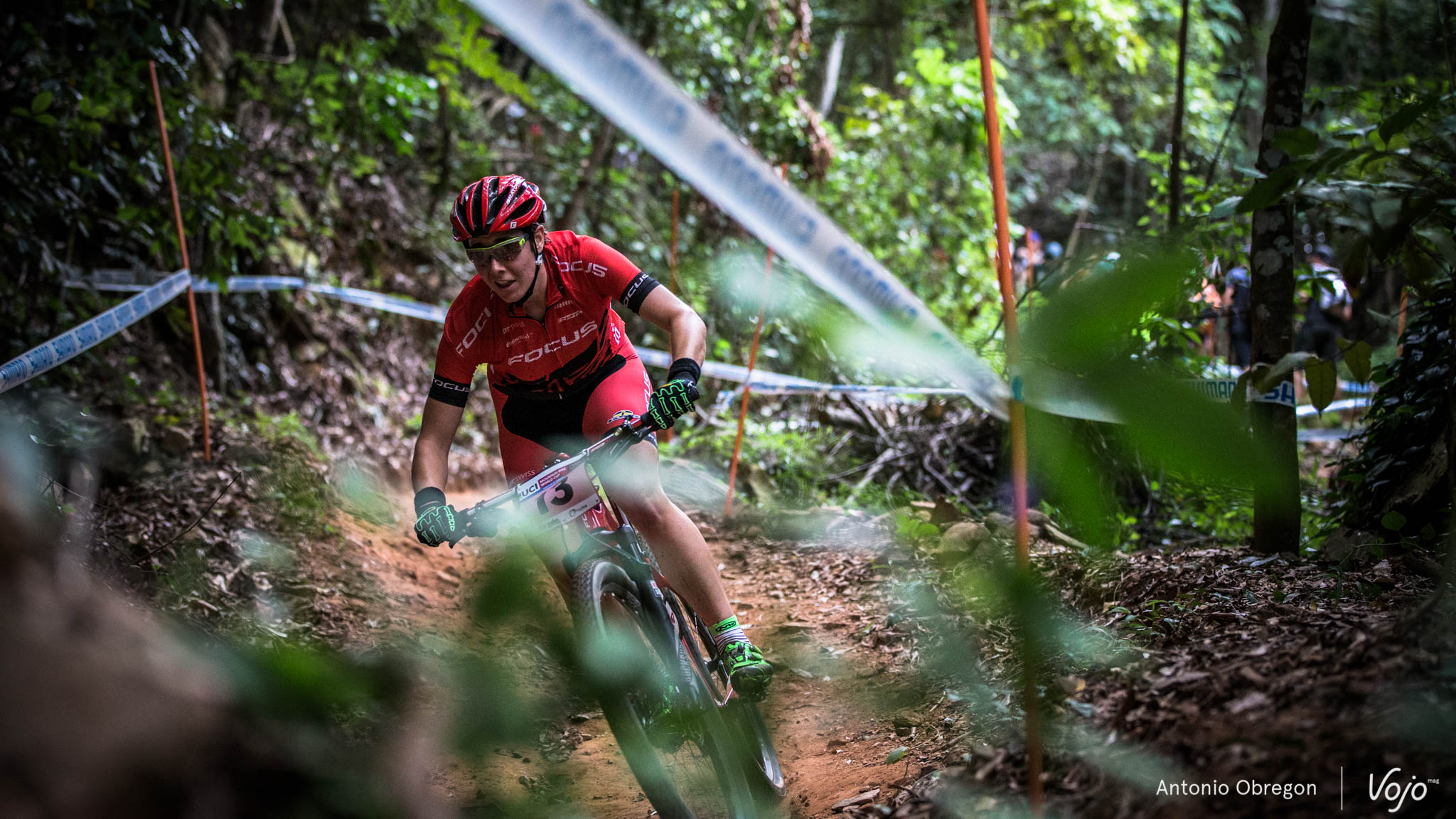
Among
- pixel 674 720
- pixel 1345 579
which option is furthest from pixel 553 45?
pixel 1345 579

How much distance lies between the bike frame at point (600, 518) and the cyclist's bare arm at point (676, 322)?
0.38m

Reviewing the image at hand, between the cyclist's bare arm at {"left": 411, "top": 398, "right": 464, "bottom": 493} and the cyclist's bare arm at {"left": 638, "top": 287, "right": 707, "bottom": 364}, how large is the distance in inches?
26.5

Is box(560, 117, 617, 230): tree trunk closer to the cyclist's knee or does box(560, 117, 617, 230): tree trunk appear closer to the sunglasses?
the sunglasses

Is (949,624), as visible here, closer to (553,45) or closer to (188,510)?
(553,45)

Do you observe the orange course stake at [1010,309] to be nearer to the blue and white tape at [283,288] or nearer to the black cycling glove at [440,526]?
the black cycling glove at [440,526]

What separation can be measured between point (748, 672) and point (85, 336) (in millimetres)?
3859

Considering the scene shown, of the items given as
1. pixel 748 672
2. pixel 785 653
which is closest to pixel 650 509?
pixel 748 672

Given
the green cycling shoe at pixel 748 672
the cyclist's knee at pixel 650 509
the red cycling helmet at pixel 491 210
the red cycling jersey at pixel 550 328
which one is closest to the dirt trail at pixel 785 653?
the green cycling shoe at pixel 748 672

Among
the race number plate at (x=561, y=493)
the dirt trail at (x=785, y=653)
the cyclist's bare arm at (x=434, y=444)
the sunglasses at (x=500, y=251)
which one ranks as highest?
the sunglasses at (x=500, y=251)

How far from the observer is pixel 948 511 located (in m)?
5.02

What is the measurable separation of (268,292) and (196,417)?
2.17m

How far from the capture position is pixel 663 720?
6.91 ft

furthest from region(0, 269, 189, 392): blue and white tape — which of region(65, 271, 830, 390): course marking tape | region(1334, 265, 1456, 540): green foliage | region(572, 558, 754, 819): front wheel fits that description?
region(1334, 265, 1456, 540): green foliage

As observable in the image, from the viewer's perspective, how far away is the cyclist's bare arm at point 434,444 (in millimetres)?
2693
